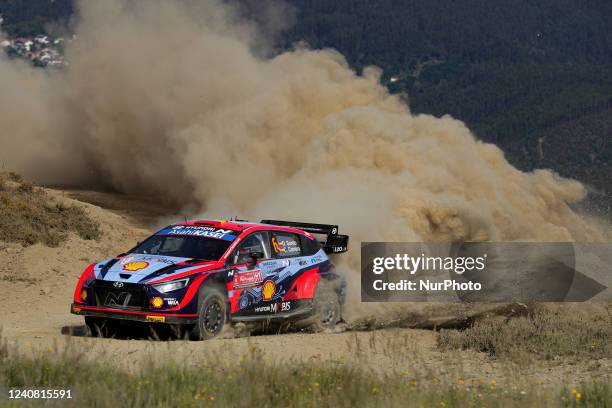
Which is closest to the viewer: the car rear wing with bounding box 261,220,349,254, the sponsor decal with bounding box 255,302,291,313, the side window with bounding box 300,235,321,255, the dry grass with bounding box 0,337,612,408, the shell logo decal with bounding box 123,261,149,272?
the dry grass with bounding box 0,337,612,408

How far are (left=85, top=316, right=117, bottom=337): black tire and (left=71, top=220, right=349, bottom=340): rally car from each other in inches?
0.5

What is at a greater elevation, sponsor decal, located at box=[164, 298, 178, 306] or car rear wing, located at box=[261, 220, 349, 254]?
car rear wing, located at box=[261, 220, 349, 254]

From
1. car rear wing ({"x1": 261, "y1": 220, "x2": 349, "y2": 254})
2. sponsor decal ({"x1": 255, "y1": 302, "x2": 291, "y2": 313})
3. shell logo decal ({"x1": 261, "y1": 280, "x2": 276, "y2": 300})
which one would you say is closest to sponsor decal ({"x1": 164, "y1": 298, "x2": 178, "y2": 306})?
sponsor decal ({"x1": 255, "y1": 302, "x2": 291, "y2": 313})

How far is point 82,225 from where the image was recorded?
21.3 meters

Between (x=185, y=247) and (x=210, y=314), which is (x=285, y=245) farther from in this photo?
(x=210, y=314)

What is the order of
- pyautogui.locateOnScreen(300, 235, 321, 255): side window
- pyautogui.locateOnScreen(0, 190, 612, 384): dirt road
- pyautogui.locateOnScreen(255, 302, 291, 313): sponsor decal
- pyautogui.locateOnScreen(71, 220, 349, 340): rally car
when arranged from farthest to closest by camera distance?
pyautogui.locateOnScreen(300, 235, 321, 255): side window
pyautogui.locateOnScreen(255, 302, 291, 313): sponsor decal
pyautogui.locateOnScreen(71, 220, 349, 340): rally car
pyautogui.locateOnScreen(0, 190, 612, 384): dirt road

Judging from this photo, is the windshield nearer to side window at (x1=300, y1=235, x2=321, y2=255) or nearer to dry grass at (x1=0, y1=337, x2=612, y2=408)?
side window at (x1=300, y1=235, x2=321, y2=255)

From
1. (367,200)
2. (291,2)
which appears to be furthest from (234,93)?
(291,2)

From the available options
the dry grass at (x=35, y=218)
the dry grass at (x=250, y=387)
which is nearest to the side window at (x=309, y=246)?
the dry grass at (x=250, y=387)

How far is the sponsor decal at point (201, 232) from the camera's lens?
12.9 meters

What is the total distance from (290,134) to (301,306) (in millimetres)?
12326

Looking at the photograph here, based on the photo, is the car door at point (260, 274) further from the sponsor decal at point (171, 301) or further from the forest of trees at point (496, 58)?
the forest of trees at point (496, 58)

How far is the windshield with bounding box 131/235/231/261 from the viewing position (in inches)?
498

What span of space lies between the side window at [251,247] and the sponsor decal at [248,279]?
18cm
